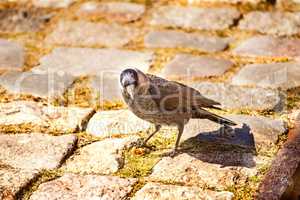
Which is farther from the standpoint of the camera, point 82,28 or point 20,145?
point 82,28

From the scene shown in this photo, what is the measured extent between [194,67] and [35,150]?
1.87 meters

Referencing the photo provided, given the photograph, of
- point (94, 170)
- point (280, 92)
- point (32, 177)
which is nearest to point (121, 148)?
point (94, 170)

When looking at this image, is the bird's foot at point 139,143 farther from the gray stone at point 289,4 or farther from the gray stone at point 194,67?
the gray stone at point 289,4

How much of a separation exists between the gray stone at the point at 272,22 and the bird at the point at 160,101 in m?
2.08

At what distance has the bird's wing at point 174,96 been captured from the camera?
4.43m

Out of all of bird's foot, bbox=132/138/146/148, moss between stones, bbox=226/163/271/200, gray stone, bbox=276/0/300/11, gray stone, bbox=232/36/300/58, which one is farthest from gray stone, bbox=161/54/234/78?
moss between stones, bbox=226/163/271/200

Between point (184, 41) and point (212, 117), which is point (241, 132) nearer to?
point (212, 117)

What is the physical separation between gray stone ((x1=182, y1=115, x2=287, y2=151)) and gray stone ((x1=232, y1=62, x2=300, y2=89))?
0.62 m

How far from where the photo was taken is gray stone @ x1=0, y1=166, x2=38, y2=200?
3.85 metres

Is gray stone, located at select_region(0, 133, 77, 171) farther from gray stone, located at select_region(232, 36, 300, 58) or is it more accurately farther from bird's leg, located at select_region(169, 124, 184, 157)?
gray stone, located at select_region(232, 36, 300, 58)

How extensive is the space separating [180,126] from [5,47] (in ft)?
8.23

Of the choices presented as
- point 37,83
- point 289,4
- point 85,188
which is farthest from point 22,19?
point 85,188

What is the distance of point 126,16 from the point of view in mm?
6828

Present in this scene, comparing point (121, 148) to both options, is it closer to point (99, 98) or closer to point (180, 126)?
point (180, 126)
